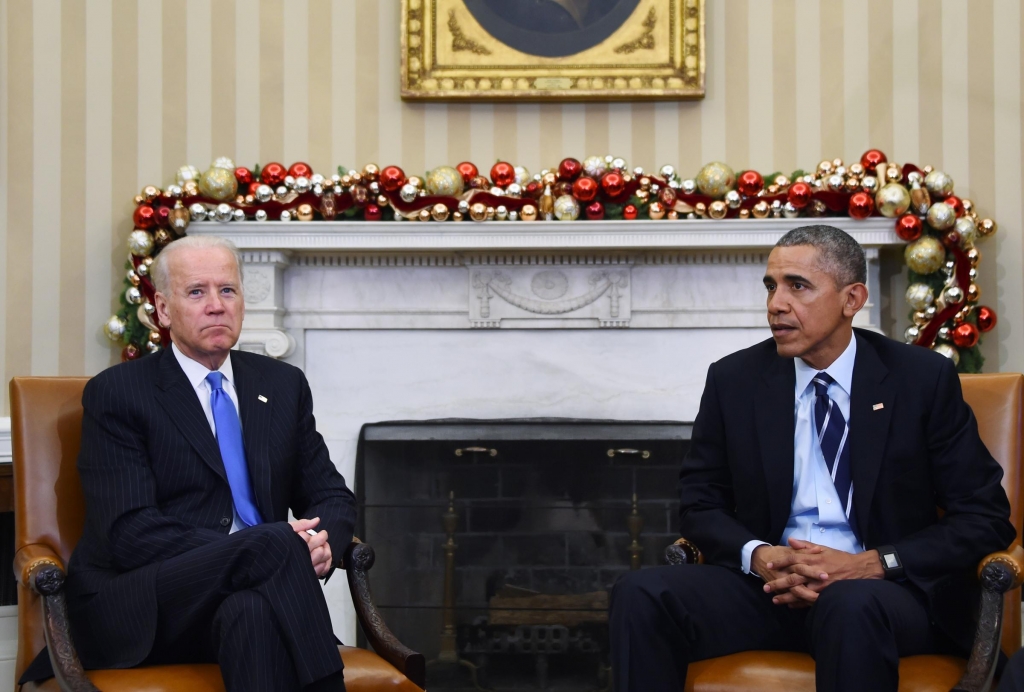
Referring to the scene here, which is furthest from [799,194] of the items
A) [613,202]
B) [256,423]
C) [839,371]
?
[256,423]

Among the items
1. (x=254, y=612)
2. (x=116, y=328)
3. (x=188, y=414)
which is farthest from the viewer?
(x=116, y=328)

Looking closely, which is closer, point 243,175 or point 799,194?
point 799,194

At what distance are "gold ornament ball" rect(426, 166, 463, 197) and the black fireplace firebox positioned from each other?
2.65 feet

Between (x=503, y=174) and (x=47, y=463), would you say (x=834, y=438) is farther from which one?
(x=47, y=463)

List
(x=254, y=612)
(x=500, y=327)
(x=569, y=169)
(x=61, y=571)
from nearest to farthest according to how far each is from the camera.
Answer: (x=254, y=612) → (x=61, y=571) → (x=569, y=169) → (x=500, y=327)

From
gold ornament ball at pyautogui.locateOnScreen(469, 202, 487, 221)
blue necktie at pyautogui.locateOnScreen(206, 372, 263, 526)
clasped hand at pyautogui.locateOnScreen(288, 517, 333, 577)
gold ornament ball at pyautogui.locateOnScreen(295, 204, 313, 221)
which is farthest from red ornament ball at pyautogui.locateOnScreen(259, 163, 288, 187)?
clasped hand at pyautogui.locateOnScreen(288, 517, 333, 577)

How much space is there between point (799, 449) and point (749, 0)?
2.06 m

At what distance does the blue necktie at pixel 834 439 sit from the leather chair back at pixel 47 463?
1.69m

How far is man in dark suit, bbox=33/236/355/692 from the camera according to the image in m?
1.94

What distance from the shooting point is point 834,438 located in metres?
2.28

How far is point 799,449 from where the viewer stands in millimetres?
2307

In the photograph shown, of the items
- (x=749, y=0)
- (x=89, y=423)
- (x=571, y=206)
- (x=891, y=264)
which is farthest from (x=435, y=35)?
(x=89, y=423)

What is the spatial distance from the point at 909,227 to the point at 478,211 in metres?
1.42

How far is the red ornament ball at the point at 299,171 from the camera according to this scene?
3521 mm
